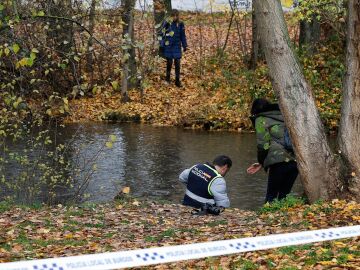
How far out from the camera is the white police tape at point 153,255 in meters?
4.38

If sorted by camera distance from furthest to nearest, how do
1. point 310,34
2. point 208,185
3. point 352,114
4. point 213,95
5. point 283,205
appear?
point 310,34, point 213,95, point 208,185, point 283,205, point 352,114

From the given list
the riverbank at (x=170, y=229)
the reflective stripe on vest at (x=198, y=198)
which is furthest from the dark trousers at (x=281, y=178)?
the reflective stripe on vest at (x=198, y=198)

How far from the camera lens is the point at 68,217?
1017 cm

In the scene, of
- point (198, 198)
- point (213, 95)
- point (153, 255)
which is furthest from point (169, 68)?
point (153, 255)

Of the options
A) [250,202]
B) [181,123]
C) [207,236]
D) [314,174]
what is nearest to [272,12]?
[314,174]

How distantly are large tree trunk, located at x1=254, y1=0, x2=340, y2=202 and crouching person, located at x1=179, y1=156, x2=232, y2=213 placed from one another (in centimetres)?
132

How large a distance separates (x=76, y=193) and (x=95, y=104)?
1129 cm

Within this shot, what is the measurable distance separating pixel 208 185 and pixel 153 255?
547 centimetres

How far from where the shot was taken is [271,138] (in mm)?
10617

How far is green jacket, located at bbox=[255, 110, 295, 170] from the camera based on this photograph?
34.6 feet

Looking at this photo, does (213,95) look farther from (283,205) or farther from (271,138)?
(283,205)

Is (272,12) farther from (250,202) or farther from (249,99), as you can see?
(249,99)

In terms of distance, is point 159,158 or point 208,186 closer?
point 208,186

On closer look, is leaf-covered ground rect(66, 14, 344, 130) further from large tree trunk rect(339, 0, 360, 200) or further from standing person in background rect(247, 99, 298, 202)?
large tree trunk rect(339, 0, 360, 200)
